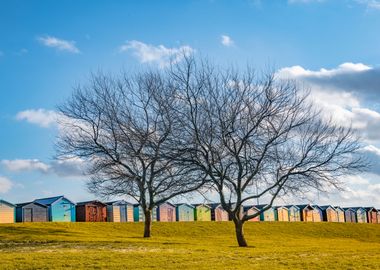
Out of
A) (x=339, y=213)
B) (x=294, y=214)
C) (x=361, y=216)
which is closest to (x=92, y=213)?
(x=294, y=214)

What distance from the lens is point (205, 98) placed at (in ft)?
126

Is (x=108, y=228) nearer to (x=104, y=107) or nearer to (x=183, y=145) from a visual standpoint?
(x=104, y=107)

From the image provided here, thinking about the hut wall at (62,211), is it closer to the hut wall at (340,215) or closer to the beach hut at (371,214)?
the hut wall at (340,215)

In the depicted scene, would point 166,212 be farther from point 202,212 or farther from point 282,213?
point 282,213

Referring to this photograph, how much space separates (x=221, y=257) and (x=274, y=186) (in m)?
13.7

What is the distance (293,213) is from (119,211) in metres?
38.4

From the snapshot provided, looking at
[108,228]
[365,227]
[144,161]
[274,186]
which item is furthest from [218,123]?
[365,227]

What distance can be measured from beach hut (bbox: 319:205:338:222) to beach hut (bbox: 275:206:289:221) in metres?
11.7

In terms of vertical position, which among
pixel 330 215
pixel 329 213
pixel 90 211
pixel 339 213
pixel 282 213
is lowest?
pixel 330 215

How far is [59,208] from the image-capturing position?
2606 inches

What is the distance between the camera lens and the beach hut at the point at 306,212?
99188mm

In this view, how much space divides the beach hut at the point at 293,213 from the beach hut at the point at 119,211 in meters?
34.8

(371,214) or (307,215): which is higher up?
(307,215)

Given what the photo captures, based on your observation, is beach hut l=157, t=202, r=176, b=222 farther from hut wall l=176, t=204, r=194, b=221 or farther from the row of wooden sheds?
hut wall l=176, t=204, r=194, b=221
